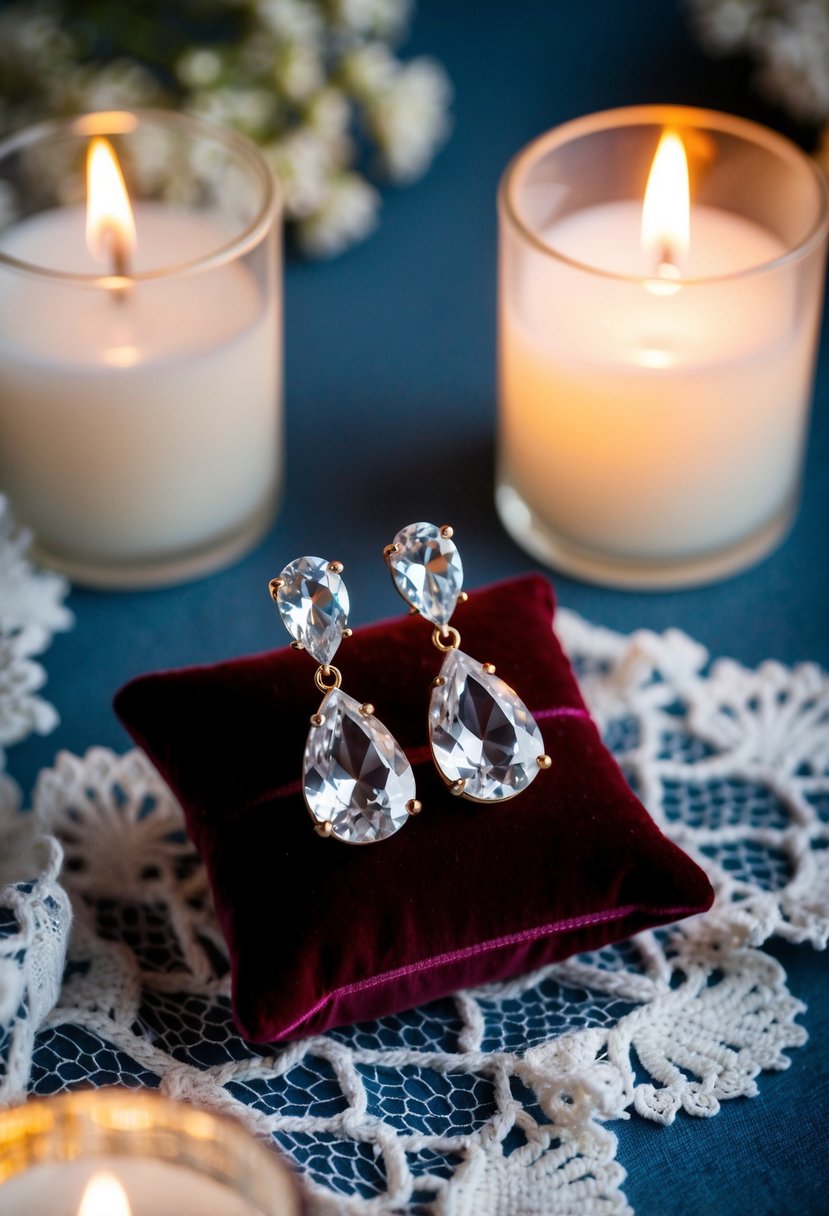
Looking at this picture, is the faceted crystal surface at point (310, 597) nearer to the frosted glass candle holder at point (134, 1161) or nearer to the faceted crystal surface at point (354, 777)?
the faceted crystal surface at point (354, 777)

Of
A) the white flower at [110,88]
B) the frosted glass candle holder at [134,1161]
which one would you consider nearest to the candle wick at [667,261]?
the white flower at [110,88]

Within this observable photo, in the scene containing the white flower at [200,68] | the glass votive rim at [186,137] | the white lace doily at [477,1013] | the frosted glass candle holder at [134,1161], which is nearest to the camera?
the frosted glass candle holder at [134,1161]

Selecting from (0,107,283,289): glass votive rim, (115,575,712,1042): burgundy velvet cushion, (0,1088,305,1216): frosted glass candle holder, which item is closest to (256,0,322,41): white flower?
(0,107,283,289): glass votive rim

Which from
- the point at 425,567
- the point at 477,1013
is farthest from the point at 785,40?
the point at 477,1013

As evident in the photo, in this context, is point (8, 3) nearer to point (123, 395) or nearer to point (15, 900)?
point (123, 395)

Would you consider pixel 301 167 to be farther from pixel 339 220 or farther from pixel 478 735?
pixel 478 735

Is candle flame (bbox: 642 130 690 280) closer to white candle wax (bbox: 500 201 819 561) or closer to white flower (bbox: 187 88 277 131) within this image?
white candle wax (bbox: 500 201 819 561)

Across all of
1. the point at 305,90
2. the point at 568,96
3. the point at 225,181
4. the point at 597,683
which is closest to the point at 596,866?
the point at 597,683
